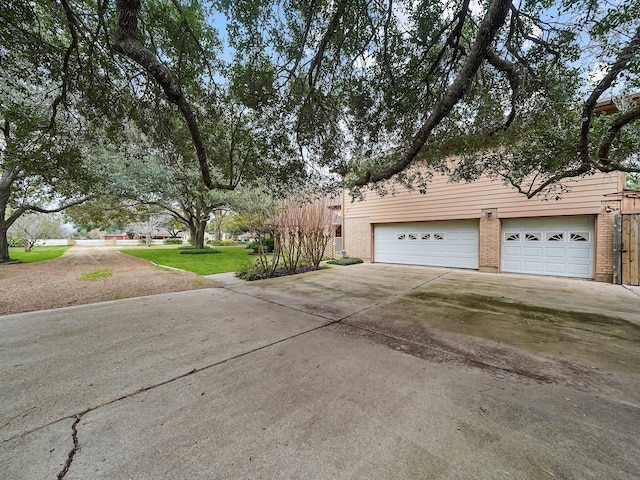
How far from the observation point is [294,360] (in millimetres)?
2666

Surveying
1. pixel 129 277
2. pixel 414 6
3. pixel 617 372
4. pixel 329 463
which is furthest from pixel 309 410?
pixel 129 277

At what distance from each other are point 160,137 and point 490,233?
10123 millimetres

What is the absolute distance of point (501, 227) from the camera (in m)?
8.80

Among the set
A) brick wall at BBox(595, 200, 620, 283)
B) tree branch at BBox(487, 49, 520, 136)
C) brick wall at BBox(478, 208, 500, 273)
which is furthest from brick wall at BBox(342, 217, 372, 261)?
tree branch at BBox(487, 49, 520, 136)

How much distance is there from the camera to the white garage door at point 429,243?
957 cm

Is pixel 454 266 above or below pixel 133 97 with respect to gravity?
below

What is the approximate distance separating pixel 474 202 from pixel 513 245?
6.27 ft

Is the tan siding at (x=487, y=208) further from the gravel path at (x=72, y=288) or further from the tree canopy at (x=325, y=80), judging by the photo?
the gravel path at (x=72, y=288)

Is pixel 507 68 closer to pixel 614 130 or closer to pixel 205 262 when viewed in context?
pixel 614 130

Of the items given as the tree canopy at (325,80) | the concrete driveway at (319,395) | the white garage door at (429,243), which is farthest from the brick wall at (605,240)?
the concrete driveway at (319,395)

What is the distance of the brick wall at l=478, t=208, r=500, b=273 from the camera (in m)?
8.74

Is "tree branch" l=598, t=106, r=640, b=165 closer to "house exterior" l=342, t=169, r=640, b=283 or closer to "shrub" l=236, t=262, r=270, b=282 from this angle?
"house exterior" l=342, t=169, r=640, b=283

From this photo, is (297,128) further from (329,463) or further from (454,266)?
(454,266)

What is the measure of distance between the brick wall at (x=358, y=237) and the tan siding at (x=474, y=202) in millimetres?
397
